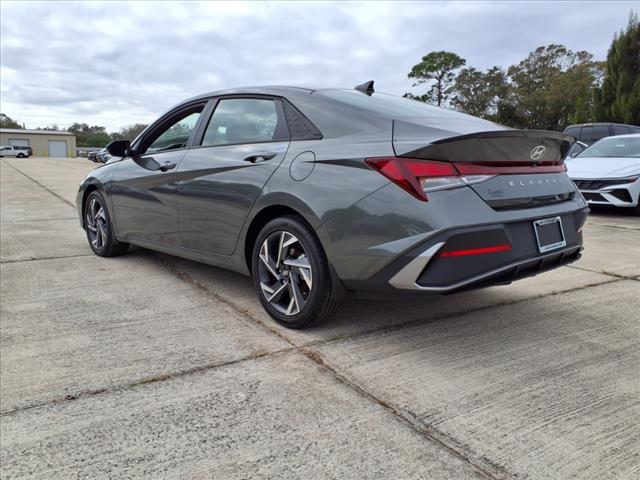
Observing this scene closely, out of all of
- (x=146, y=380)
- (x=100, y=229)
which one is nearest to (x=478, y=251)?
(x=146, y=380)

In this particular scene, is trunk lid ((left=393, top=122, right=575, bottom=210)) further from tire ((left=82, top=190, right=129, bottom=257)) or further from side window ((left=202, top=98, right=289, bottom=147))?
tire ((left=82, top=190, right=129, bottom=257))

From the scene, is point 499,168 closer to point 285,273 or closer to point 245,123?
point 285,273

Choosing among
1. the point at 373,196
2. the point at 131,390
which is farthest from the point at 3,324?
the point at 373,196

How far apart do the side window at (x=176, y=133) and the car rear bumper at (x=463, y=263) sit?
6.81ft

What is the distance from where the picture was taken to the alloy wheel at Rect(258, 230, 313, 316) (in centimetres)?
300

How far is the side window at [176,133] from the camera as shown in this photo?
4008mm

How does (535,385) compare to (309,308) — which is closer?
(535,385)

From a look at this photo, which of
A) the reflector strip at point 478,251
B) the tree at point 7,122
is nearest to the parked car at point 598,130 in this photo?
the reflector strip at point 478,251

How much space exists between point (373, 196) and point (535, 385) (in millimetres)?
1182

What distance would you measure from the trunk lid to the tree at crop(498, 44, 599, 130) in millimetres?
43560

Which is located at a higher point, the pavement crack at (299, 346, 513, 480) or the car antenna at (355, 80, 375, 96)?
the car antenna at (355, 80, 375, 96)

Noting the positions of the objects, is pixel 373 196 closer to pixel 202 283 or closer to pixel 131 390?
pixel 131 390

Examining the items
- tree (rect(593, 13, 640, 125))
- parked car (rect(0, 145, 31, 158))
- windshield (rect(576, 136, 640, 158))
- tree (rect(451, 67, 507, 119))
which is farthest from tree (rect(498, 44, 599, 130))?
parked car (rect(0, 145, 31, 158))

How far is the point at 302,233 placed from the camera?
2.91 meters
